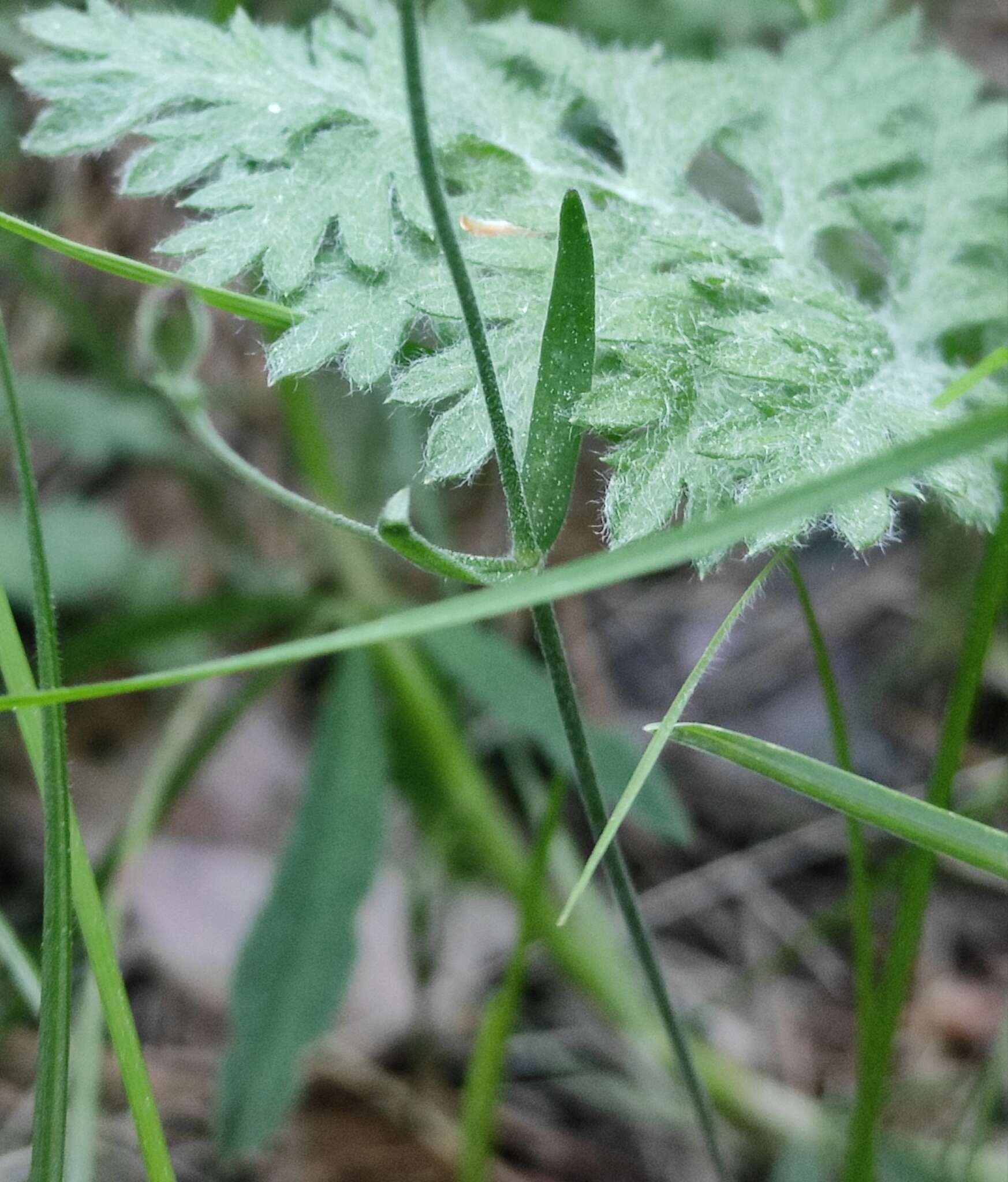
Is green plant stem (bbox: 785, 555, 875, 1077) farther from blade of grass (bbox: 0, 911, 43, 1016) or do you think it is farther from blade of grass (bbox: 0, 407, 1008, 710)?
blade of grass (bbox: 0, 911, 43, 1016)

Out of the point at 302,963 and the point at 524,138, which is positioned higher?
the point at 524,138

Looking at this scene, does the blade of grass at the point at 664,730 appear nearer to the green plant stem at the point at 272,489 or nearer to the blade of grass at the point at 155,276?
the green plant stem at the point at 272,489

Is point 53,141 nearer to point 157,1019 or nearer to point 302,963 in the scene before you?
point 302,963

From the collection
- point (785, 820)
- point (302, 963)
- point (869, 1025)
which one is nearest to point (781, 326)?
point (869, 1025)

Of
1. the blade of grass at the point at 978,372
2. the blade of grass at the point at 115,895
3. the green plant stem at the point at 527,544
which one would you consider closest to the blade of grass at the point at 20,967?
the blade of grass at the point at 115,895

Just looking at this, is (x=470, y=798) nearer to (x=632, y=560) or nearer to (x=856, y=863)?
(x=856, y=863)

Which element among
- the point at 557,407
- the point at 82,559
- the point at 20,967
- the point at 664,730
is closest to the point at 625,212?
the point at 557,407

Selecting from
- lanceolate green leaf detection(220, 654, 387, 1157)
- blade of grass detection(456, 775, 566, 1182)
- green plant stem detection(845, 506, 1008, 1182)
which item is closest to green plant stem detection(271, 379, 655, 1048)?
lanceolate green leaf detection(220, 654, 387, 1157)
